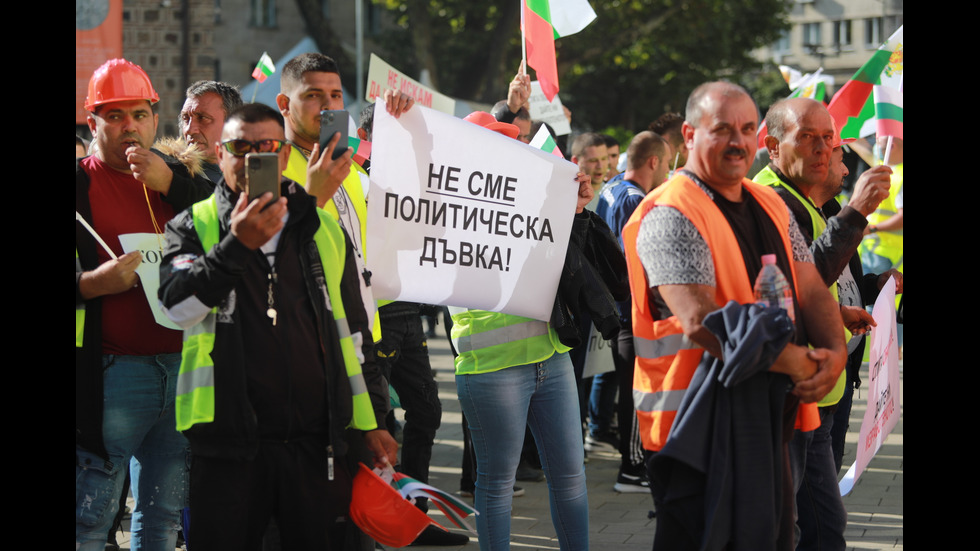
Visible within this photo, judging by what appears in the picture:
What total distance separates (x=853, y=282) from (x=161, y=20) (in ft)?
59.0

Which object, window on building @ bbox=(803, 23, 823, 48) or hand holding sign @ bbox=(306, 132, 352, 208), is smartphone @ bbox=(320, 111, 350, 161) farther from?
window on building @ bbox=(803, 23, 823, 48)

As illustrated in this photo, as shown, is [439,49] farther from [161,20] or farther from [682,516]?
[682,516]

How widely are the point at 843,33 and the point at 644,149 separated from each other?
69.3 m

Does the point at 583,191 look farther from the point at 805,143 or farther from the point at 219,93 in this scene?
the point at 219,93

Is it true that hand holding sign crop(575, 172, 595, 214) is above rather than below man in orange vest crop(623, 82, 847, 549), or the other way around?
above

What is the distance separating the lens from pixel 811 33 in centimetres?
7319

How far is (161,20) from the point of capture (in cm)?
2050

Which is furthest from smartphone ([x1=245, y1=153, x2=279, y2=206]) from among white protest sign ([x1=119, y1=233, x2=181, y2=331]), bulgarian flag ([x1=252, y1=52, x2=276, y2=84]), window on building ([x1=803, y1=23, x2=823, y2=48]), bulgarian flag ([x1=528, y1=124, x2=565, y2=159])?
window on building ([x1=803, y1=23, x2=823, y2=48])

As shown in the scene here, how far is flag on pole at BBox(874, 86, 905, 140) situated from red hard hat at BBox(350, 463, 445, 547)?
4.60 meters

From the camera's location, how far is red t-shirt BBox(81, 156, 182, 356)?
4.07m

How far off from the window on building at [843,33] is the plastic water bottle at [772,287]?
71.8m

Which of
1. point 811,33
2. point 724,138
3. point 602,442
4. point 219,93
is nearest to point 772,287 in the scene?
point 724,138

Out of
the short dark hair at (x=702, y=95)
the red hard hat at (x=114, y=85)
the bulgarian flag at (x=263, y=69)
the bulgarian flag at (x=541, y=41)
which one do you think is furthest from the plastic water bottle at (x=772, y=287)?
the bulgarian flag at (x=263, y=69)
